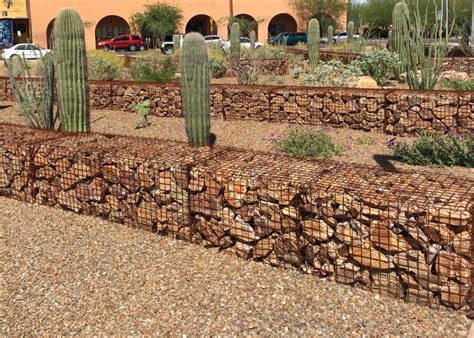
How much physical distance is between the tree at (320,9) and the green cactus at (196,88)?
4534 cm

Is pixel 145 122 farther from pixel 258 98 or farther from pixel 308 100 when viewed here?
pixel 308 100

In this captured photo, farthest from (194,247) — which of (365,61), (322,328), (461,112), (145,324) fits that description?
(365,61)

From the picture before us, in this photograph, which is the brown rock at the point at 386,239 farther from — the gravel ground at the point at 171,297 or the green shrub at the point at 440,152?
the green shrub at the point at 440,152

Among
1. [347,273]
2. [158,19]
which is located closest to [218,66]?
[347,273]

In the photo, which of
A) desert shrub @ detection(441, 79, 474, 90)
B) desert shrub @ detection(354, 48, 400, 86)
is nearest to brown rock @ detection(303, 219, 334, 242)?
desert shrub @ detection(441, 79, 474, 90)

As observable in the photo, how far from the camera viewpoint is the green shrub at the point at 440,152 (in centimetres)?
734

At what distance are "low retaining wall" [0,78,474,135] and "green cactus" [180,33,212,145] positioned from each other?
270 cm

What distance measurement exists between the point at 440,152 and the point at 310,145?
1.78m

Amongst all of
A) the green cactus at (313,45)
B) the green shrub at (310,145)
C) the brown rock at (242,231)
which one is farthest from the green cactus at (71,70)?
the green cactus at (313,45)

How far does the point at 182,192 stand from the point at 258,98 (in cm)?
603

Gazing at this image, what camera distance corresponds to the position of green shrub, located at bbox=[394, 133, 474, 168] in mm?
7340

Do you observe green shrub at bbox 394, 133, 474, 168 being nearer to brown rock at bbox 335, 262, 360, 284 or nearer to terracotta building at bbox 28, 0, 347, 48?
brown rock at bbox 335, 262, 360, 284

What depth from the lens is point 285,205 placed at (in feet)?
13.7

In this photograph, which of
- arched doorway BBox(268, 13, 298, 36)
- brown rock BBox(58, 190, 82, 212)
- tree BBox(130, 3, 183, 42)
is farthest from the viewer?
arched doorway BBox(268, 13, 298, 36)
